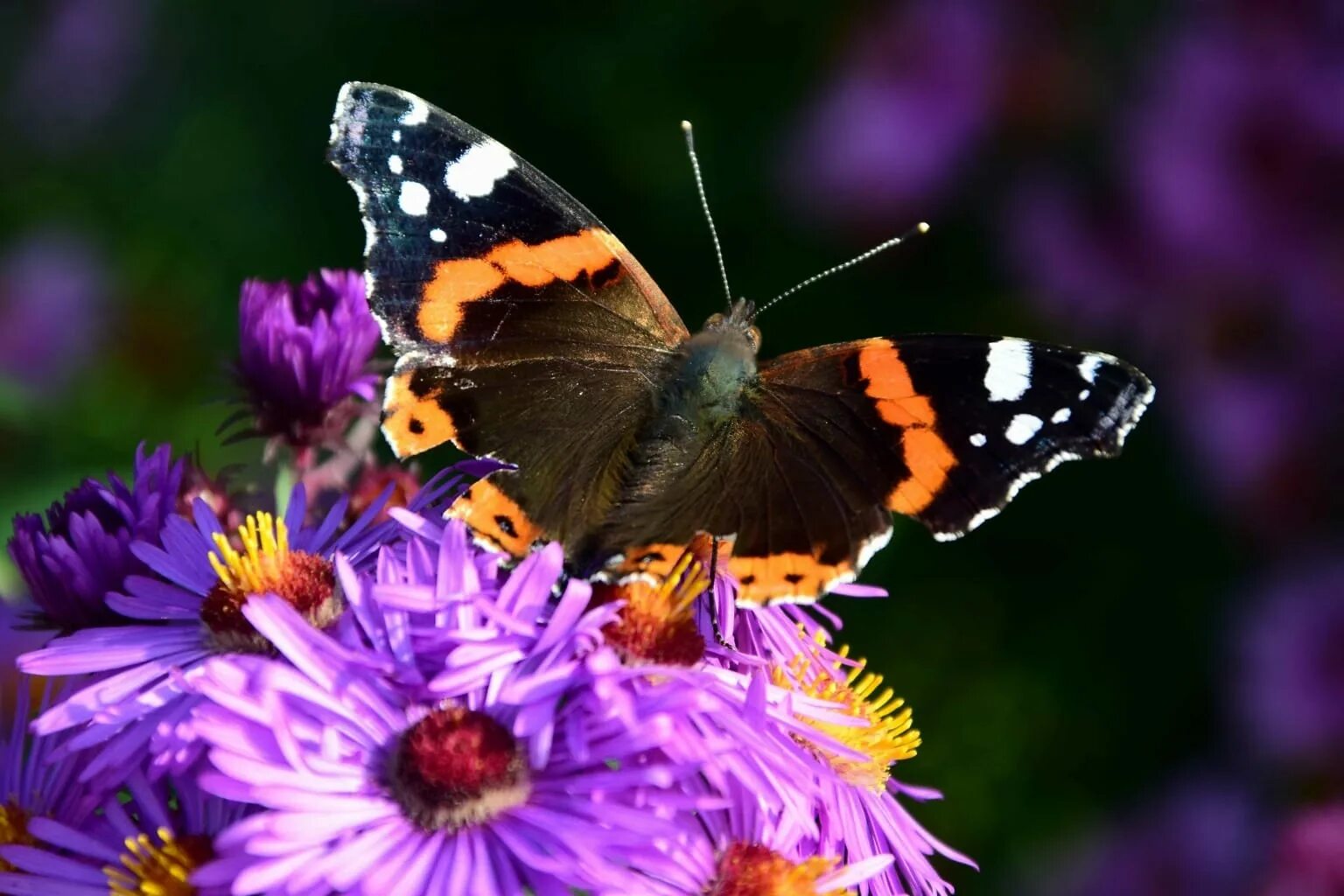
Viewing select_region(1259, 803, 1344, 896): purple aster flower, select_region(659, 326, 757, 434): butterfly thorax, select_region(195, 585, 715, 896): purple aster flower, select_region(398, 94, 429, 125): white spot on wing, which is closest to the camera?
select_region(195, 585, 715, 896): purple aster flower

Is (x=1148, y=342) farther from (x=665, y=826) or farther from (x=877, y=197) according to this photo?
(x=665, y=826)

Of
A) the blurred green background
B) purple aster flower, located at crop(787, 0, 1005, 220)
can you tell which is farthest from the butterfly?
purple aster flower, located at crop(787, 0, 1005, 220)

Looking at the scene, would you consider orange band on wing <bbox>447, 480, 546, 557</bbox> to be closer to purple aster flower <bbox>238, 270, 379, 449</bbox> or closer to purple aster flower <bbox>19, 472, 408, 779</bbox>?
purple aster flower <bbox>19, 472, 408, 779</bbox>

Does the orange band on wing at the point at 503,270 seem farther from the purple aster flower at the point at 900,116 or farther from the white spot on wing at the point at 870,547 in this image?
the purple aster flower at the point at 900,116

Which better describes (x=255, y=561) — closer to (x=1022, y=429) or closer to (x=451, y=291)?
(x=451, y=291)

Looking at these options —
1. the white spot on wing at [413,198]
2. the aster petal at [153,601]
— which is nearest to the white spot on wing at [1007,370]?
the white spot on wing at [413,198]

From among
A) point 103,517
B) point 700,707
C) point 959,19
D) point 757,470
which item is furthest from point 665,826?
point 959,19

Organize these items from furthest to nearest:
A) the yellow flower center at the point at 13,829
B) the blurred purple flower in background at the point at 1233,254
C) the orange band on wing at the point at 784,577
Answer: the blurred purple flower in background at the point at 1233,254, the orange band on wing at the point at 784,577, the yellow flower center at the point at 13,829
